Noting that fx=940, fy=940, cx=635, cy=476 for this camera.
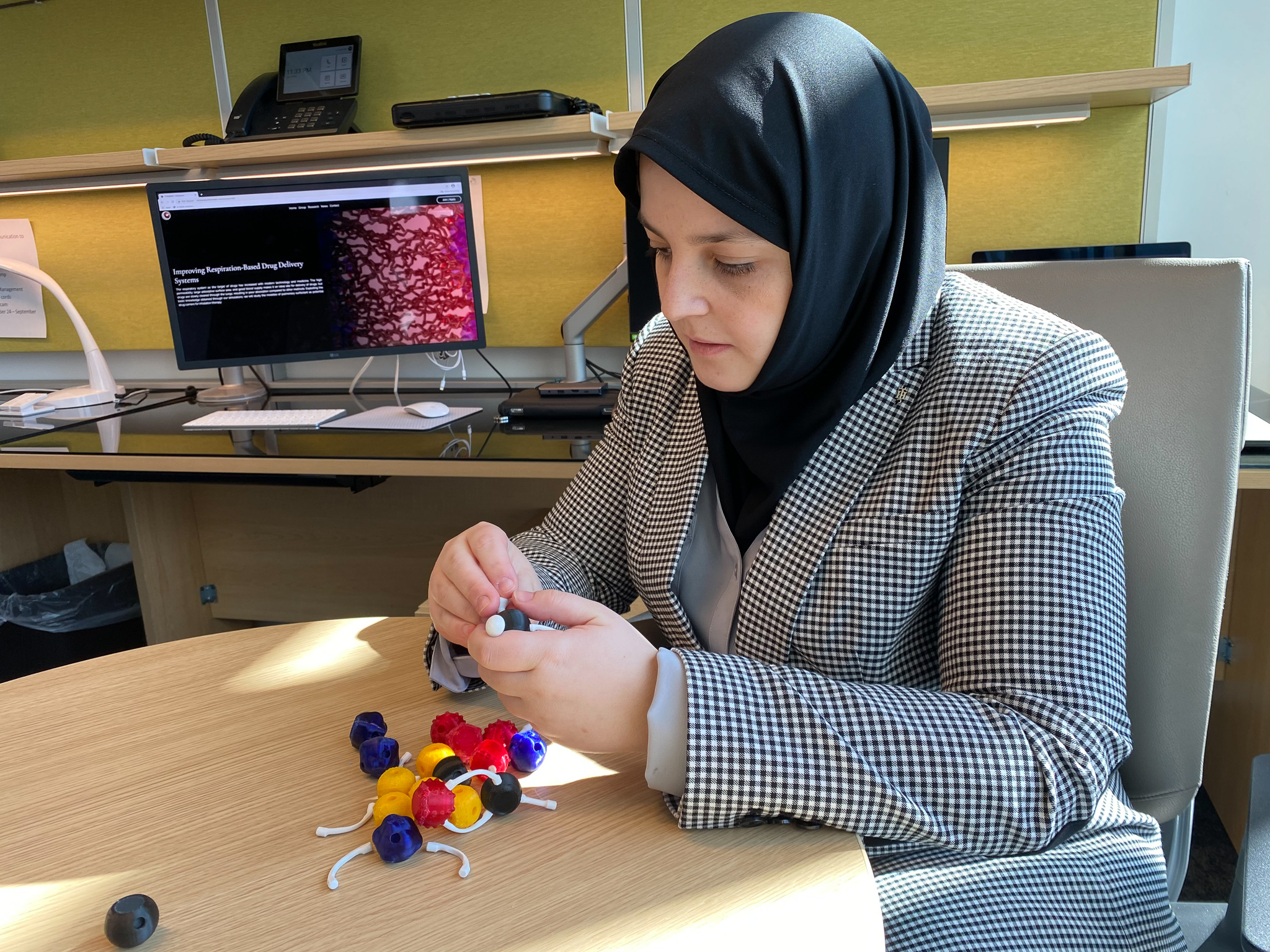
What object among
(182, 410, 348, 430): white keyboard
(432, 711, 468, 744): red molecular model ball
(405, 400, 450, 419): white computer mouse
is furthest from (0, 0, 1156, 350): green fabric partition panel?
(432, 711, 468, 744): red molecular model ball

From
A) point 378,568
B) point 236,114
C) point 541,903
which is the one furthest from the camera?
point 378,568

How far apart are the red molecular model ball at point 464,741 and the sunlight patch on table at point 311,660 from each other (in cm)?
19

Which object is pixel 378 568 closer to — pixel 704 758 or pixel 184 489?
pixel 184 489

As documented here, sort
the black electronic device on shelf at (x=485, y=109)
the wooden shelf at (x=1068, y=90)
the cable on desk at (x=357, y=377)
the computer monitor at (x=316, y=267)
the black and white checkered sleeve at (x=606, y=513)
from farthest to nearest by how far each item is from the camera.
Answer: the cable on desk at (x=357, y=377)
the computer monitor at (x=316, y=267)
the black electronic device on shelf at (x=485, y=109)
the wooden shelf at (x=1068, y=90)
the black and white checkered sleeve at (x=606, y=513)

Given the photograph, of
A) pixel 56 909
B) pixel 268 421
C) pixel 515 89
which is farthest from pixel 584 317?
pixel 56 909

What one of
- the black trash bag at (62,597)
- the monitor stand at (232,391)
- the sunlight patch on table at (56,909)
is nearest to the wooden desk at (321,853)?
the sunlight patch on table at (56,909)

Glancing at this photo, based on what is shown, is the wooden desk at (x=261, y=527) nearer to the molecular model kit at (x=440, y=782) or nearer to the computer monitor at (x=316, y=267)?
the computer monitor at (x=316, y=267)

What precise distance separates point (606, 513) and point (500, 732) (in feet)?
1.23

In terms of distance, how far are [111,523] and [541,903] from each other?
239 centimetres

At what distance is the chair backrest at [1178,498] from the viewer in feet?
2.70

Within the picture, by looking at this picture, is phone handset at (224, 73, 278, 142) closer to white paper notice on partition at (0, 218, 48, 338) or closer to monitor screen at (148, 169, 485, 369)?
monitor screen at (148, 169, 485, 369)

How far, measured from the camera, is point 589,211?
6.79ft

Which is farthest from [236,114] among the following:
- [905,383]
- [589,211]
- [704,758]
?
[704,758]

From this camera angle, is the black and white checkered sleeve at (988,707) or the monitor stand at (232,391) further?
the monitor stand at (232,391)
